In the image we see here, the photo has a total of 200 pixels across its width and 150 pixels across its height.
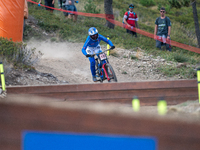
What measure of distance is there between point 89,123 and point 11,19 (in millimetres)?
8257

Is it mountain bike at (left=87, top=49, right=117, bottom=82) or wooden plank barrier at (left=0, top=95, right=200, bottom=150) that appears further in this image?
mountain bike at (left=87, top=49, right=117, bottom=82)

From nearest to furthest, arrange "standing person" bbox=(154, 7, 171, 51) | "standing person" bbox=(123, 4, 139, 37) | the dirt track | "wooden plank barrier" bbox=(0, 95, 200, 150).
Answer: "wooden plank barrier" bbox=(0, 95, 200, 150) < the dirt track < "standing person" bbox=(154, 7, 171, 51) < "standing person" bbox=(123, 4, 139, 37)

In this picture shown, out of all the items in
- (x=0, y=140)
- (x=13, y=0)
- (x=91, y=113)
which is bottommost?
(x=0, y=140)

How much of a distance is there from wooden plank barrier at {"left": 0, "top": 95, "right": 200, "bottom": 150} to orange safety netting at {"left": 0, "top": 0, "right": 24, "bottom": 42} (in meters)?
7.67

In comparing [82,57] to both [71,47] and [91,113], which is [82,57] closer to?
[71,47]

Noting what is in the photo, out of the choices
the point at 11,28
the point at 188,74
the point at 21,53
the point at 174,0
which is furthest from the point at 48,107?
the point at 174,0

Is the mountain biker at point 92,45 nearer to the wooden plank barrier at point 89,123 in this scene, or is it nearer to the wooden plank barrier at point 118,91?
the wooden plank barrier at point 118,91

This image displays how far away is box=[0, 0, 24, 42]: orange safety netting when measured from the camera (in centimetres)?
898

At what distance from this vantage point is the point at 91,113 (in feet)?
5.51

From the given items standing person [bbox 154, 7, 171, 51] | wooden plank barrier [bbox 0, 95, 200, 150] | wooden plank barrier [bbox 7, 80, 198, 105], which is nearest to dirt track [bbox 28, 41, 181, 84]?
standing person [bbox 154, 7, 171, 51]

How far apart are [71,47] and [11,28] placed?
4592 millimetres

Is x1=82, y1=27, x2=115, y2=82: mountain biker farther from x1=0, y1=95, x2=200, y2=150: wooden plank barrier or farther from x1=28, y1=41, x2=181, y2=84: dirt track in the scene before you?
x1=0, y1=95, x2=200, y2=150: wooden plank barrier

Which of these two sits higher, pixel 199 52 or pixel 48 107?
pixel 199 52

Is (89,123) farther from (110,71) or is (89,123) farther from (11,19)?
(11,19)
